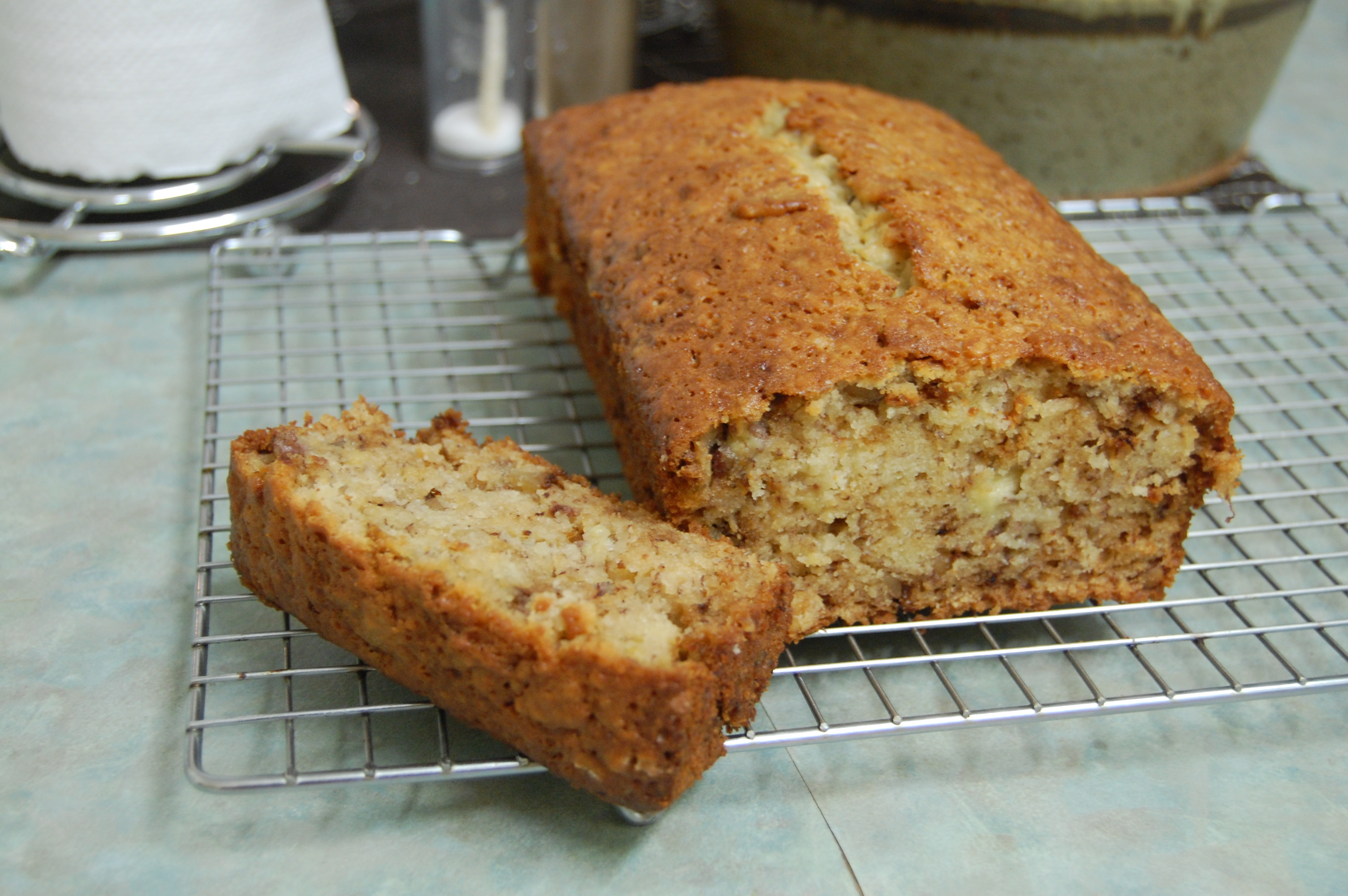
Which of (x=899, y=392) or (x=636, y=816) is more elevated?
(x=899, y=392)

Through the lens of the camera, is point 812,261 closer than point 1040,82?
Yes

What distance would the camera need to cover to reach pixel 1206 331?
2658 millimetres

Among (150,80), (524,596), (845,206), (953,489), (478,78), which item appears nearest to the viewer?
(524,596)

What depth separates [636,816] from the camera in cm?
150

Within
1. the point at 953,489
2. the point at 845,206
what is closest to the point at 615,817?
the point at 953,489

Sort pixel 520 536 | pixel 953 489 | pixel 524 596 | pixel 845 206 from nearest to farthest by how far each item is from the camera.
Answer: pixel 524 596 → pixel 520 536 → pixel 953 489 → pixel 845 206

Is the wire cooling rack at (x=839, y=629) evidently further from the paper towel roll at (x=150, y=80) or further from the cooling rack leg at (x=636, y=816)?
the paper towel roll at (x=150, y=80)

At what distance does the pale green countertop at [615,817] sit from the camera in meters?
1.47

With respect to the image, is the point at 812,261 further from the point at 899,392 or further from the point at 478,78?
the point at 478,78

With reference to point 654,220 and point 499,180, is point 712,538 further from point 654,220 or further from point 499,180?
point 499,180

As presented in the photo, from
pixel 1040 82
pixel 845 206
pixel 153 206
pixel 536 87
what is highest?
pixel 845 206

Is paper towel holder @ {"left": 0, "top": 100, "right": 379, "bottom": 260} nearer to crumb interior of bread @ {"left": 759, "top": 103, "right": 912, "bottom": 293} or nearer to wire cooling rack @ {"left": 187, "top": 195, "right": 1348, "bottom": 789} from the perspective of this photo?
wire cooling rack @ {"left": 187, "top": 195, "right": 1348, "bottom": 789}

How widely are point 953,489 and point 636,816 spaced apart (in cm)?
70

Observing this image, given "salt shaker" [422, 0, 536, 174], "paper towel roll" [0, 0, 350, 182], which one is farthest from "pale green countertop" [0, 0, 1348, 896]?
"salt shaker" [422, 0, 536, 174]
